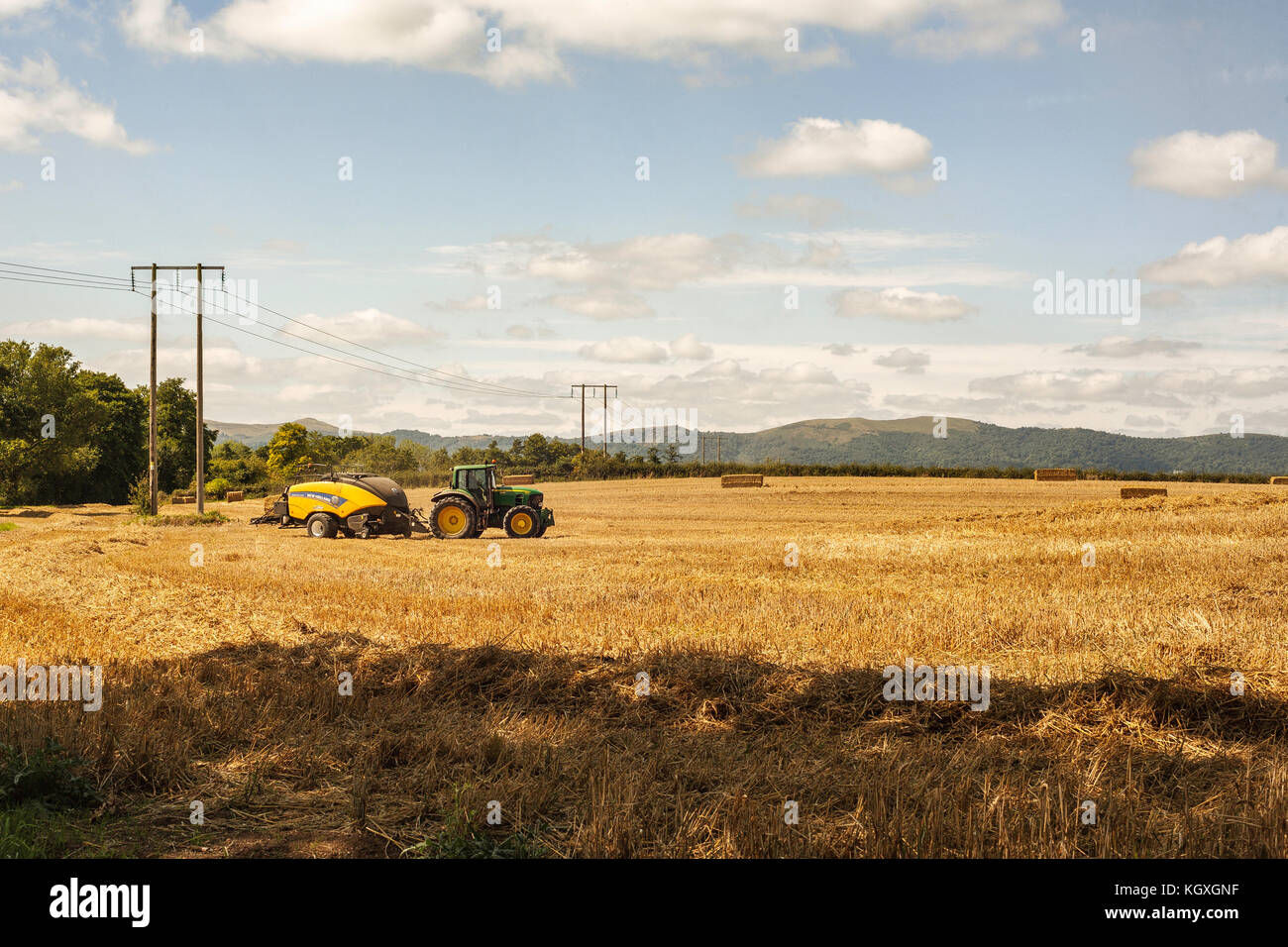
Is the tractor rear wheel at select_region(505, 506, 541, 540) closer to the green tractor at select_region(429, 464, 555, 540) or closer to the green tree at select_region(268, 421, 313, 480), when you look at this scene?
the green tractor at select_region(429, 464, 555, 540)

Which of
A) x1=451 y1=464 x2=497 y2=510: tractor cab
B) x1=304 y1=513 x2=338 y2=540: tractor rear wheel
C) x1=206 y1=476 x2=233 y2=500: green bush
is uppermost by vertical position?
x1=451 y1=464 x2=497 y2=510: tractor cab

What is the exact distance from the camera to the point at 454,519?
26.4 m

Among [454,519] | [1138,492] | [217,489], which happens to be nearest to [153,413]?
[454,519]

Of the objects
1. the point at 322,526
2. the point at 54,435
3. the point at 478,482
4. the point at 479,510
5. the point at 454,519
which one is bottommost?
the point at 322,526

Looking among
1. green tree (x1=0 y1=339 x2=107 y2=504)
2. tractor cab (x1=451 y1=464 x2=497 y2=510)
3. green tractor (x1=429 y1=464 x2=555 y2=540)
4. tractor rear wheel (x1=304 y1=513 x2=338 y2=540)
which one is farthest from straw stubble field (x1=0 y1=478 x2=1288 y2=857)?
green tree (x1=0 y1=339 x2=107 y2=504)


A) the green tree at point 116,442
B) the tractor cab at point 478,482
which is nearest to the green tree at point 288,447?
the green tree at point 116,442

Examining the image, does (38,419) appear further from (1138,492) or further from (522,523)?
(1138,492)

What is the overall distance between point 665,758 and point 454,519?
67.3 ft

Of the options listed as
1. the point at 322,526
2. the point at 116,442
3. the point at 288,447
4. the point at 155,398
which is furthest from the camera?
the point at 288,447

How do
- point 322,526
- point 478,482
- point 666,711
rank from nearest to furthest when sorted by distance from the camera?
point 666,711 < point 478,482 < point 322,526

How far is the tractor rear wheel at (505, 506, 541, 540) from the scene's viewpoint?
26438 millimetres

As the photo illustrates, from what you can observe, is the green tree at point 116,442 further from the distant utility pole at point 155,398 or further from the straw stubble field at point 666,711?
the straw stubble field at point 666,711

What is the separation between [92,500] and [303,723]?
7477cm
